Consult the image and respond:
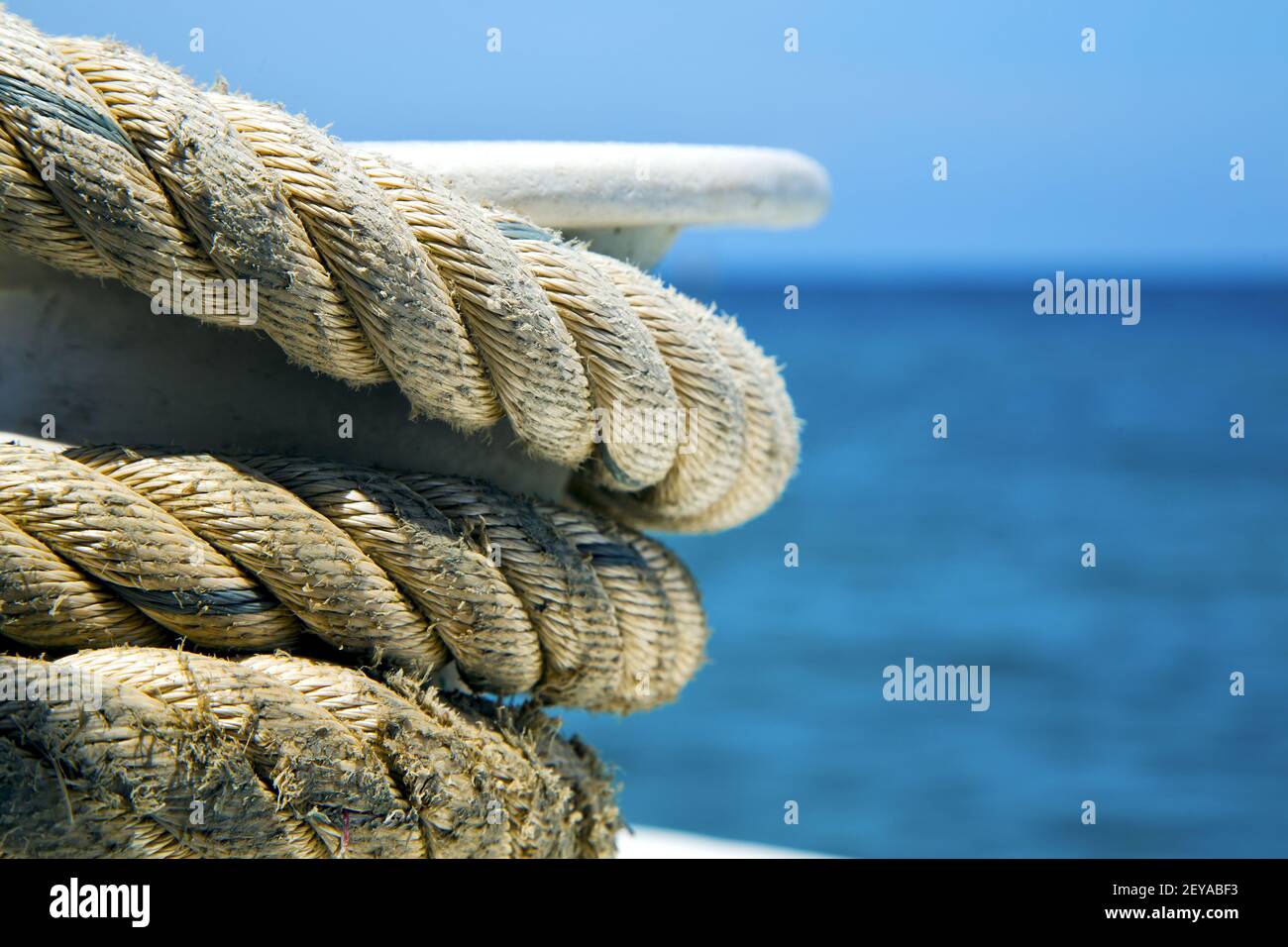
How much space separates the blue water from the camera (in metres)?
4.98

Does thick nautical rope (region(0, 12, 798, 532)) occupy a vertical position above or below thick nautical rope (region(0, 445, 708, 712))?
above

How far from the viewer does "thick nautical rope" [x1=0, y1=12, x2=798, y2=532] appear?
983 mm

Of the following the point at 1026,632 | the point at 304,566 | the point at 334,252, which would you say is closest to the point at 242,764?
the point at 304,566

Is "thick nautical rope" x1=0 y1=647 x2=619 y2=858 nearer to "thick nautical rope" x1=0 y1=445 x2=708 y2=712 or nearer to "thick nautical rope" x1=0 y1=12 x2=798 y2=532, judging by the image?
"thick nautical rope" x1=0 y1=445 x2=708 y2=712

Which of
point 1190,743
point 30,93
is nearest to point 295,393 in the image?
point 30,93

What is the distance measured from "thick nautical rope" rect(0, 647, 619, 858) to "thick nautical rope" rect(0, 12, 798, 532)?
0.25m

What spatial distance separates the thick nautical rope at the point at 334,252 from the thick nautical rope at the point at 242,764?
0.25 metres

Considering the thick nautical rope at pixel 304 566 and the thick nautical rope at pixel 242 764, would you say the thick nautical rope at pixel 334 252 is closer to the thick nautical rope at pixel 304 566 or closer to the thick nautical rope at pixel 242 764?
the thick nautical rope at pixel 304 566

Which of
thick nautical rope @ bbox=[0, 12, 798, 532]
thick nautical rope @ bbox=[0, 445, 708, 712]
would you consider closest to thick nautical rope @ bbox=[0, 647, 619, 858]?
thick nautical rope @ bbox=[0, 445, 708, 712]

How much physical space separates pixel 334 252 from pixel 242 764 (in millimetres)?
389

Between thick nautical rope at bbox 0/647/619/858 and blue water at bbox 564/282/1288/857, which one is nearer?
thick nautical rope at bbox 0/647/619/858

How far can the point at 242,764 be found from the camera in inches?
40.2

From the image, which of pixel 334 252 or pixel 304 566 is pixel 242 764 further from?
pixel 334 252
